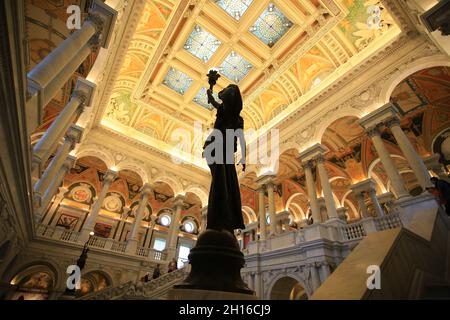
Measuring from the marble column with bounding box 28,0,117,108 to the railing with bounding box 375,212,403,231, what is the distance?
9.76 metres

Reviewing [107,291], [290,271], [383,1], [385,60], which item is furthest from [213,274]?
[385,60]

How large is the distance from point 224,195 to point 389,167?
7.87 metres

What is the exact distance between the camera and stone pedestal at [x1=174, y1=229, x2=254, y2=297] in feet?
7.09

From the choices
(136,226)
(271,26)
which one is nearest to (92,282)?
(136,226)

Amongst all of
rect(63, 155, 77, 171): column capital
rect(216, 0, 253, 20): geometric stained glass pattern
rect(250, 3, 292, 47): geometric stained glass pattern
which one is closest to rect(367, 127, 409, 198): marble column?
rect(250, 3, 292, 47): geometric stained glass pattern

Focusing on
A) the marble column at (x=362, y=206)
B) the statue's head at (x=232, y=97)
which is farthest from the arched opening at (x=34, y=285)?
the marble column at (x=362, y=206)

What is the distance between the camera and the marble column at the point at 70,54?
4305mm

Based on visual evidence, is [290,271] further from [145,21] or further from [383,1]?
[145,21]

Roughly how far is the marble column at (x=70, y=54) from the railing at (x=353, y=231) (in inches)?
379

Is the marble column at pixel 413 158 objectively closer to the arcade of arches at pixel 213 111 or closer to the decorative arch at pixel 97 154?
the arcade of arches at pixel 213 111

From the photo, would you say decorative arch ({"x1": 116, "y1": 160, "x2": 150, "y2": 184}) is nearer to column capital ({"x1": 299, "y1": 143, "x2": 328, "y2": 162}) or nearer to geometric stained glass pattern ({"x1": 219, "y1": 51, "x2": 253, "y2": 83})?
geometric stained glass pattern ({"x1": 219, "y1": 51, "x2": 253, "y2": 83})

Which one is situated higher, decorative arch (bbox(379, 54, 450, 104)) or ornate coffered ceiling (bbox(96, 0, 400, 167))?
ornate coffered ceiling (bbox(96, 0, 400, 167))
